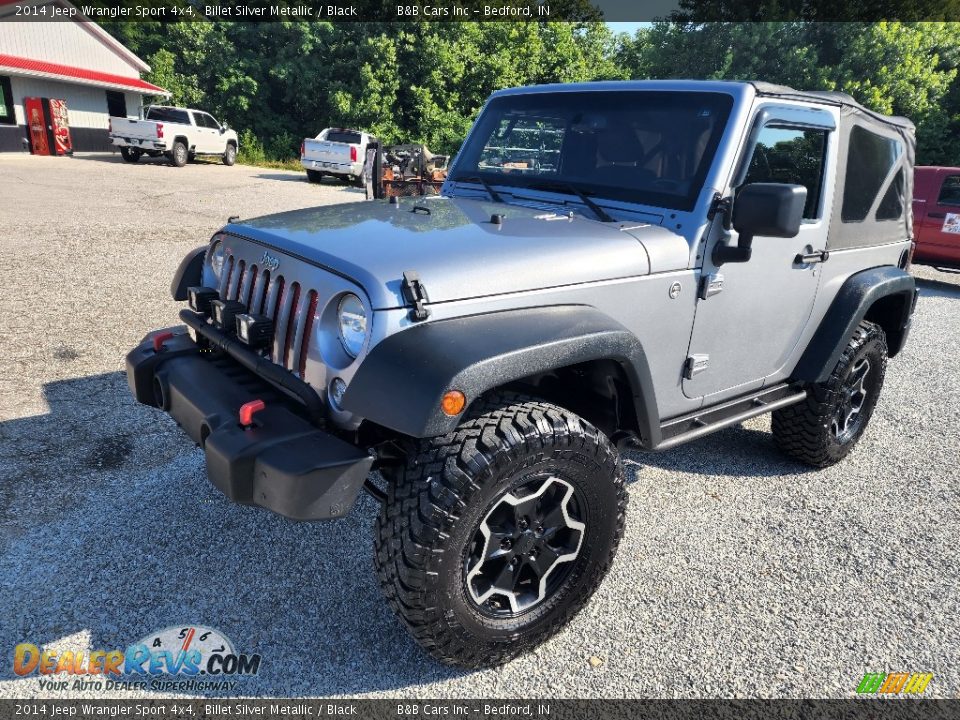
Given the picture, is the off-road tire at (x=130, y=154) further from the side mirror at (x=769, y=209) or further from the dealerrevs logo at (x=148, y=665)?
the side mirror at (x=769, y=209)

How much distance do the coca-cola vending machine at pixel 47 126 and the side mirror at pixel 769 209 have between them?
3044 cm

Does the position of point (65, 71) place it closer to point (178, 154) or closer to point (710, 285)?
point (178, 154)

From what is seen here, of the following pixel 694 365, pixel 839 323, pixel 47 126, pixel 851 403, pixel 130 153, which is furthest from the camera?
pixel 47 126

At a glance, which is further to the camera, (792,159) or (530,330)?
(792,159)

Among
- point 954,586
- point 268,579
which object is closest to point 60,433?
point 268,579

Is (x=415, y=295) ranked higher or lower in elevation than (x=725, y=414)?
higher

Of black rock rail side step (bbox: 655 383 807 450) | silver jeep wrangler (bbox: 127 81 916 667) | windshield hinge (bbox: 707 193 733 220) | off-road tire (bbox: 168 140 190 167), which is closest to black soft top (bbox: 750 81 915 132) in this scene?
silver jeep wrangler (bbox: 127 81 916 667)

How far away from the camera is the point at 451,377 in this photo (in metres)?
2.00

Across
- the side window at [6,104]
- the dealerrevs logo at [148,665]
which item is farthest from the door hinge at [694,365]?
the side window at [6,104]

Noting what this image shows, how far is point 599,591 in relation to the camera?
2.91 m

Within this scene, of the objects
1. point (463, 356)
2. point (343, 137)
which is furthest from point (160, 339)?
point (343, 137)

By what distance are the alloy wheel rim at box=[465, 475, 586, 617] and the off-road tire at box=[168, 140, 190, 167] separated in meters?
23.8

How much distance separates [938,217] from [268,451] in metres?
10.9

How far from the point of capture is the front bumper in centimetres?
207
